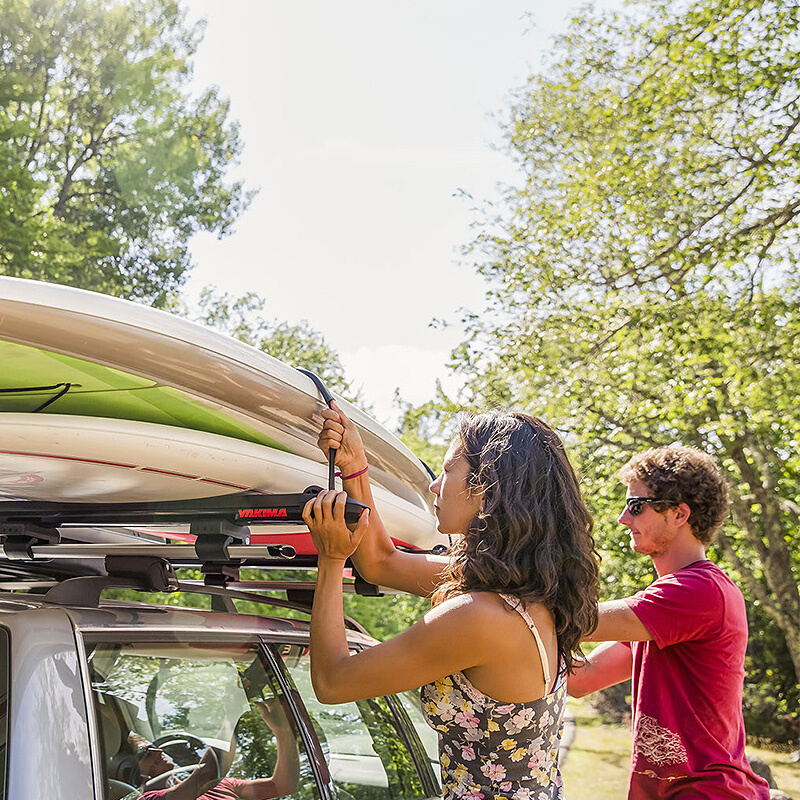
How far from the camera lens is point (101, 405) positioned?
209 centimetres

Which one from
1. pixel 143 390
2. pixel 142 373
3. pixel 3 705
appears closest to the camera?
pixel 3 705

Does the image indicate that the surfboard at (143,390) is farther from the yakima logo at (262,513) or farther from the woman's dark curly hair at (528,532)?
the woman's dark curly hair at (528,532)

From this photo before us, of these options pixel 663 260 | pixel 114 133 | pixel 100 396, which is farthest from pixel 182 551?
pixel 114 133

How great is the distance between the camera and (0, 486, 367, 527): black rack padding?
2033mm

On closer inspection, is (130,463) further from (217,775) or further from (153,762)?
(217,775)

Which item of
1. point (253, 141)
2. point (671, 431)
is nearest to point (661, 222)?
point (671, 431)

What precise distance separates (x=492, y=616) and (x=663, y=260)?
9.48 metres

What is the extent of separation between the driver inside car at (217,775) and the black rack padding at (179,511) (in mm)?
540

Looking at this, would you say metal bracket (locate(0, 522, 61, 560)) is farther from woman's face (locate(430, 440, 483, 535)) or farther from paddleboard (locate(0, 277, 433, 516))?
woman's face (locate(430, 440, 483, 535))

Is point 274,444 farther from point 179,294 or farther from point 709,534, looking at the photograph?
point 179,294

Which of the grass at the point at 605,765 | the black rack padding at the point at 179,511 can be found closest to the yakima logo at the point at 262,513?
the black rack padding at the point at 179,511

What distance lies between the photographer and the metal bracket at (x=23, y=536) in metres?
2.41

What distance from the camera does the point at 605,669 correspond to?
3.19 metres

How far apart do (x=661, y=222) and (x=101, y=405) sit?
9.22 meters
